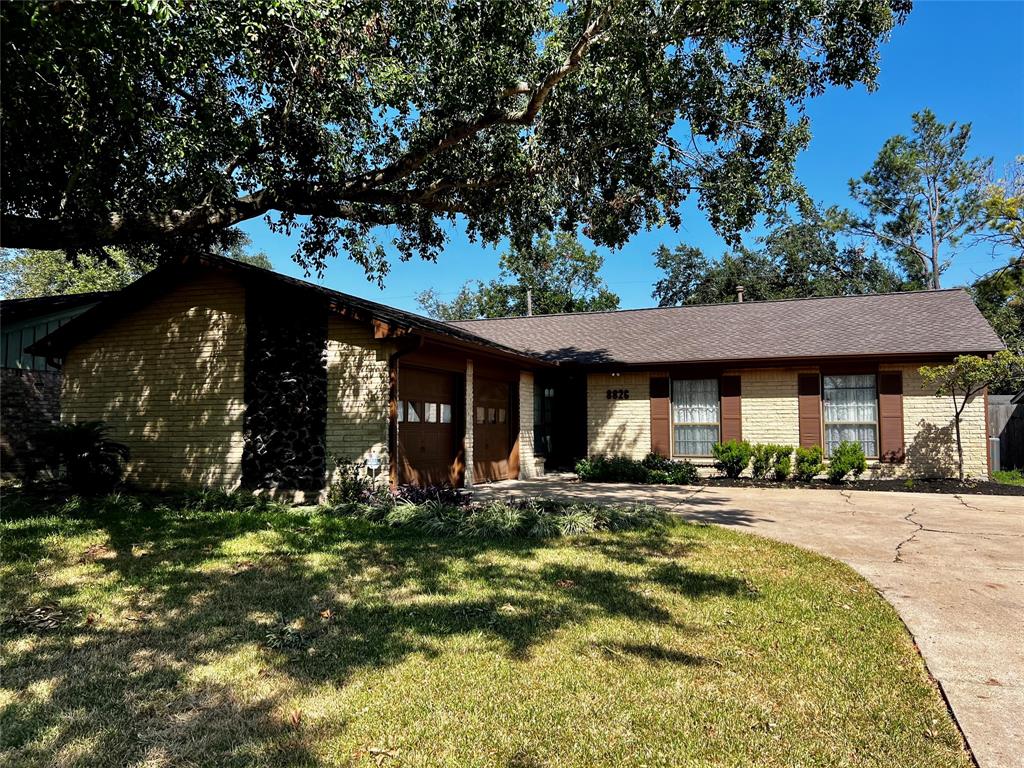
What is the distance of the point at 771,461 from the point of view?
45.2ft

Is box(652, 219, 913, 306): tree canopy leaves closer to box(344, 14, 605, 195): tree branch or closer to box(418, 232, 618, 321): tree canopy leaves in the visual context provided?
box(418, 232, 618, 321): tree canopy leaves

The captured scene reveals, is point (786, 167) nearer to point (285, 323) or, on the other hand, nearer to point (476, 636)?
point (285, 323)

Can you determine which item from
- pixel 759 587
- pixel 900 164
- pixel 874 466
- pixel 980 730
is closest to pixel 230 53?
pixel 759 587

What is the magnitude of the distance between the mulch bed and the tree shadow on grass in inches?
275

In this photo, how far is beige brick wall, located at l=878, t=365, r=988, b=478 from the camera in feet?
42.0

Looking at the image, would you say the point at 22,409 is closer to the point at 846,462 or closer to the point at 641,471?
the point at 641,471

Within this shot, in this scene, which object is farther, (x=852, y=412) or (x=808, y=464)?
(x=852, y=412)

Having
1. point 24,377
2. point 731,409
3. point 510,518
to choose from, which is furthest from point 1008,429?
point 24,377

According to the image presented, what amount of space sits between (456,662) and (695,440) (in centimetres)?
1218

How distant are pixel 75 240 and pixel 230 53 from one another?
11.0 feet

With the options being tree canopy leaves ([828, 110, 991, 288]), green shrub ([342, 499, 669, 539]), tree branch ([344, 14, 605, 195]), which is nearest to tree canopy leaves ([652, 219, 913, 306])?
tree canopy leaves ([828, 110, 991, 288])

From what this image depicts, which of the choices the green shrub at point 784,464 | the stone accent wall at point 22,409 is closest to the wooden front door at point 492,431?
the green shrub at point 784,464

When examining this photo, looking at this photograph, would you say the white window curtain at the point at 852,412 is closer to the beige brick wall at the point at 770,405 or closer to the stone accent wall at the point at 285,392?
the beige brick wall at the point at 770,405

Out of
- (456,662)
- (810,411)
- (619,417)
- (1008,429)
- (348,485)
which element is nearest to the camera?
(456,662)
